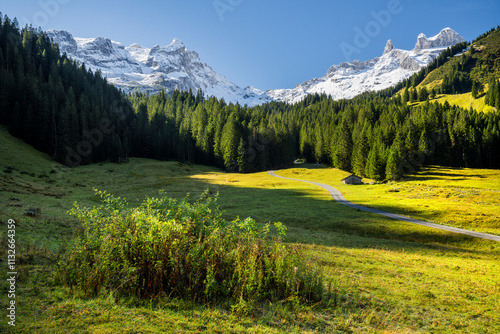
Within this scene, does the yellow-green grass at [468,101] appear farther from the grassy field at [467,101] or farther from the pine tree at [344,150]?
the pine tree at [344,150]

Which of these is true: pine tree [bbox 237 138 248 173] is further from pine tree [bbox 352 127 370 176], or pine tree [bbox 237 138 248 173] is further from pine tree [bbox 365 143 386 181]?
pine tree [bbox 365 143 386 181]

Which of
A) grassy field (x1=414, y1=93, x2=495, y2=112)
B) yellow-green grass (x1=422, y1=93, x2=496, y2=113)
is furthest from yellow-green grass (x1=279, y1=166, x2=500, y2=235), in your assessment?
grassy field (x1=414, y1=93, x2=495, y2=112)

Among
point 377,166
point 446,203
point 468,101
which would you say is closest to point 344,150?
point 377,166

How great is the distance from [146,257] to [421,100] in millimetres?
246747

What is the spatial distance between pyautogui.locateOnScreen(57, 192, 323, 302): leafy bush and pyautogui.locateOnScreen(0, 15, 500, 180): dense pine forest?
82.2 metres

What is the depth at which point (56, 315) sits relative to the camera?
A: 559 cm

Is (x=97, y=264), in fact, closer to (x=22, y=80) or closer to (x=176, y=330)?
(x=176, y=330)

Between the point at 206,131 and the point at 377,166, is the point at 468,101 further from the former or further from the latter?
the point at 206,131

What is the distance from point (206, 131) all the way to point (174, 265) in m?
118

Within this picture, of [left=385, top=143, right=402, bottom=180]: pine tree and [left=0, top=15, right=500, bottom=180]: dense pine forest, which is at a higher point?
[left=0, top=15, right=500, bottom=180]: dense pine forest

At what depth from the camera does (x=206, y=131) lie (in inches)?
4786

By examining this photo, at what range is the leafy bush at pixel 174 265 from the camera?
716 centimetres

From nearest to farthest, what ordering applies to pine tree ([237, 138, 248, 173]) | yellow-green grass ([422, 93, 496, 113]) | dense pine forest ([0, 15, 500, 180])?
1. dense pine forest ([0, 15, 500, 180])
2. pine tree ([237, 138, 248, 173])
3. yellow-green grass ([422, 93, 496, 113])

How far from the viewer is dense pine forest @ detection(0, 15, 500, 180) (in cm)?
7719
